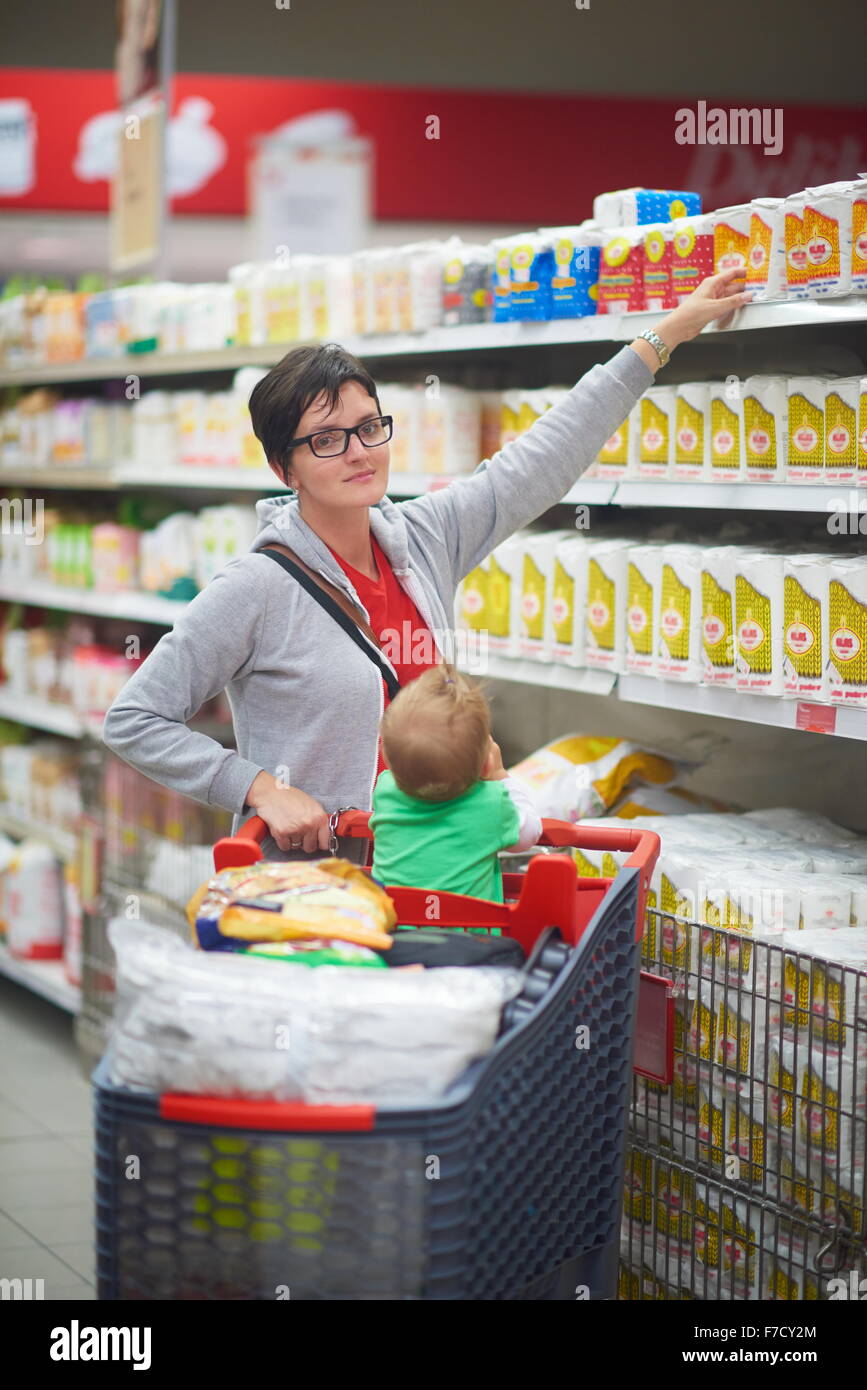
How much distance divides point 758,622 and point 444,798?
89 cm

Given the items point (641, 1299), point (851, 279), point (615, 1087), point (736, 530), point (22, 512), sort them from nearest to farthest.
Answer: point (615, 1087) → point (851, 279) → point (641, 1299) → point (736, 530) → point (22, 512)

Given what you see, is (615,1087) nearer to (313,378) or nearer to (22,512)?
(313,378)

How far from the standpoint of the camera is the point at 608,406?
106 inches

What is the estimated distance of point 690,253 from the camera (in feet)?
9.05

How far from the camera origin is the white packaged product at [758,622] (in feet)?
8.66

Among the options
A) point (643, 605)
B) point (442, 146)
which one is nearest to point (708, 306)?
point (643, 605)

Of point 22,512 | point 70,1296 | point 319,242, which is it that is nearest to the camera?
point 70,1296

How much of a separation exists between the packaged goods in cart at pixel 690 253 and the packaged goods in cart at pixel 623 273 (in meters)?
0.10

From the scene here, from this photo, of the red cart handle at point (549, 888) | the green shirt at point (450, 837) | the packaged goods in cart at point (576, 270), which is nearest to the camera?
the red cart handle at point (549, 888)

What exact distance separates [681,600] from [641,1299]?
1.19 m

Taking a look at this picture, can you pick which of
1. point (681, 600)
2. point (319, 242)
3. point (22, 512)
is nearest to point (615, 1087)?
point (681, 600)

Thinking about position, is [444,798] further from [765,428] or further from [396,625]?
[765,428]

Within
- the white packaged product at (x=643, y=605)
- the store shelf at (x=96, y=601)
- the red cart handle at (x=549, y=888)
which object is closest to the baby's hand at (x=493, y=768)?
the red cart handle at (x=549, y=888)

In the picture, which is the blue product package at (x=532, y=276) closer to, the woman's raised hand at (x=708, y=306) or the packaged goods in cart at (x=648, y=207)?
the packaged goods in cart at (x=648, y=207)
